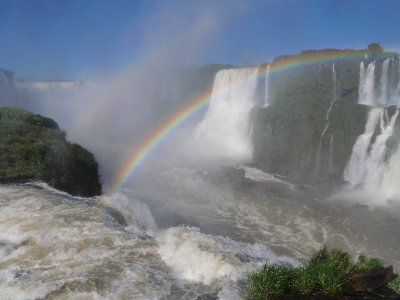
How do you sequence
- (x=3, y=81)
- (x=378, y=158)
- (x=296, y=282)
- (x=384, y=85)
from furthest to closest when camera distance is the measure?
(x=3, y=81) < (x=384, y=85) < (x=378, y=158) < (x=296, y=282)

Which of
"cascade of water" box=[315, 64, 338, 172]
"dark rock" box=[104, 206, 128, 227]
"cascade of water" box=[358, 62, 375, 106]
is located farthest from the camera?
"cascade of water" box=[358, 62, 375, 106]

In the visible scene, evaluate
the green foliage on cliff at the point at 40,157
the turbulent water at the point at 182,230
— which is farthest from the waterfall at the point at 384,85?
the green foliage on cliff at the point at 40,157

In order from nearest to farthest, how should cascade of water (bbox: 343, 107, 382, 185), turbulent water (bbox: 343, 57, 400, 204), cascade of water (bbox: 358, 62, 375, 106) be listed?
turbulent water (bbox: 343, 57, 400, 204) < cascade of water (bbox: 343, 107, 382, 185) < cascade of water (bbox: 358, 62, 375, 106)

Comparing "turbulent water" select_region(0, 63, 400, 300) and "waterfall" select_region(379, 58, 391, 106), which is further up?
"waterfall" select_region(379, 58, 391, 106)

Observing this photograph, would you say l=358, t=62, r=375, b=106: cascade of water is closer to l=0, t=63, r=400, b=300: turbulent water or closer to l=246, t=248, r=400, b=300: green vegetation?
l=0, t=63, r=400, b=300: turbulent water

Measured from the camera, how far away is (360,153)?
21594 millimetres

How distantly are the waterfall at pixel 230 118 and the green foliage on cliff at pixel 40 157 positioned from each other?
750 inches

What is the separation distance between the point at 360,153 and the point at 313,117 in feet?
19.8

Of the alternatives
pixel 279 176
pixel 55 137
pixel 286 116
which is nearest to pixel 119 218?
pixel 55 137

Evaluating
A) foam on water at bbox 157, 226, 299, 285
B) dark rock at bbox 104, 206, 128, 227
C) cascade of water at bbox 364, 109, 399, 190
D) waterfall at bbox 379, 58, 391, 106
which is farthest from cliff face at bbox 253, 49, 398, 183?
dark rock at bbox 104, 206, 128, 227

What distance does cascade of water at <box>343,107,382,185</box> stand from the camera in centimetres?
2125

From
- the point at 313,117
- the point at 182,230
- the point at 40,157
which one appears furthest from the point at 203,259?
the point at 313,117

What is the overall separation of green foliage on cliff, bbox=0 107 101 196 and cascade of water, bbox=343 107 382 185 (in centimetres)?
1870

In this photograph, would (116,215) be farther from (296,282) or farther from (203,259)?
(296,282)
